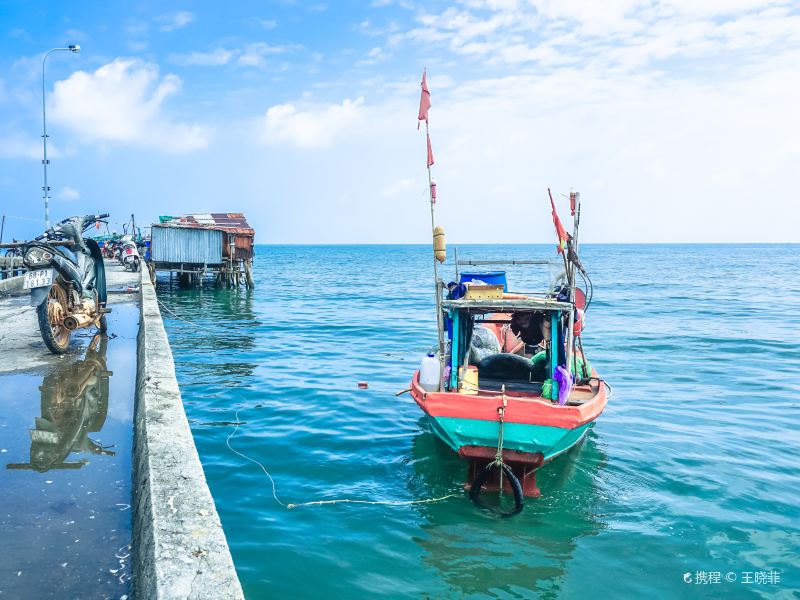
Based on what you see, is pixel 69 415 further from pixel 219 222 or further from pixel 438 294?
pixel 219 222

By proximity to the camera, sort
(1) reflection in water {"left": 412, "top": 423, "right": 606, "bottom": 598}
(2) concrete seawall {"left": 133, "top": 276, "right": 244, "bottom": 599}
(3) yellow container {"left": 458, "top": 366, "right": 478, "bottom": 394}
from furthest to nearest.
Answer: (3) yellow container {"left": 458, "top": 366, "right": 478, "bottom": 394}
(1) reflection in water {"left": 412, "top": 423, "right": 606, "bottom": 598}
(2) concrete seawall {"left": 133, "top": 276, "right": 244, "bottom": 599}

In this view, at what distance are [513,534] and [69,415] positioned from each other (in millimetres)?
4751

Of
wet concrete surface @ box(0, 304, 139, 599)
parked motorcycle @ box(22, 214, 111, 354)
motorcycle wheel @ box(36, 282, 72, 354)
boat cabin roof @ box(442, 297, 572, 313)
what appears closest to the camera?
wet concrete surface @ box(0, 304, 139, 599)

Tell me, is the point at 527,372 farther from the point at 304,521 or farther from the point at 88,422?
the point at 88,422

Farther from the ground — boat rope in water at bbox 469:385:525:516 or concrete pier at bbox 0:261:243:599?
concrete pier at bbox 0:261:243:599

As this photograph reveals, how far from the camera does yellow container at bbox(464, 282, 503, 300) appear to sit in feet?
24.3

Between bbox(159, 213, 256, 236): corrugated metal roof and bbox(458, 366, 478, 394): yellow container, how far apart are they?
2656 centimetres

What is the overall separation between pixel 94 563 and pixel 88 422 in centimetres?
279

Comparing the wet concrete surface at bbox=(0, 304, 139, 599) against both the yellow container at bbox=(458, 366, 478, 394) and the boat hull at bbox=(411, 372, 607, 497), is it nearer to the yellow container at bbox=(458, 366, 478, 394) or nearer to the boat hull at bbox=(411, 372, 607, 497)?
the boat hull at bbox=(411, 372, 607, 497)

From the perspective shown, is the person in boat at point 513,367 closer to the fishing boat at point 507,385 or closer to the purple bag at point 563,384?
the fishing boat at point 507,385

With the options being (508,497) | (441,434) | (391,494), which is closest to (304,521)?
(391,494)

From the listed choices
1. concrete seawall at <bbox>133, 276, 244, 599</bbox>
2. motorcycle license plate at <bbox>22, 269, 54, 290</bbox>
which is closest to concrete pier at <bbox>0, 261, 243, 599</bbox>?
concrete seawall at <bbox>133, 276, 244, 599</bbox>

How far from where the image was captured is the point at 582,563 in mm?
5785

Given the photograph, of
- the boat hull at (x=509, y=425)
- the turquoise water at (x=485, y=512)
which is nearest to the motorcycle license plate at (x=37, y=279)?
the turquoise water at (x=485, y=512)
